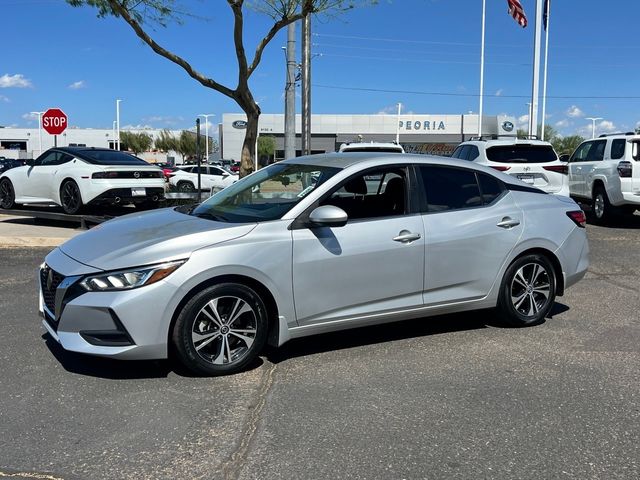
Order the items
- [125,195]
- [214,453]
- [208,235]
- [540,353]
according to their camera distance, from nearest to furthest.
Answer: [214,453]
[208,235]
[540,353]
[125,195]

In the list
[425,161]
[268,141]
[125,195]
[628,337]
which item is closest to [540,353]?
[628,337]

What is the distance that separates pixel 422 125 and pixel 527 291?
67450 mm

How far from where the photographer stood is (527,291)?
18.5 feet

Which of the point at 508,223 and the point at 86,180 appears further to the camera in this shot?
the point at 86,180

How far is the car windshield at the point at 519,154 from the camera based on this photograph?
37.9ft

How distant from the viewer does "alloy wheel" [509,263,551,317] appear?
5582mm

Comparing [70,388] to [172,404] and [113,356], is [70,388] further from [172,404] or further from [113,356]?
[172,404]

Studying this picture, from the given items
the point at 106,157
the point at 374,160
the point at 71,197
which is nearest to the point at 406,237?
the point at 374,160

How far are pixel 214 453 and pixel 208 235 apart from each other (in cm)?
155

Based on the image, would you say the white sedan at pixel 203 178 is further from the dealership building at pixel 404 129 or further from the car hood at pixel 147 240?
the dealership building at pixel 404 129

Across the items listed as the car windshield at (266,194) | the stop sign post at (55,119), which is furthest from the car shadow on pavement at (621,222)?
the stop sign post at (55,119)

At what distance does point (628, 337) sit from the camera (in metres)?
5.47

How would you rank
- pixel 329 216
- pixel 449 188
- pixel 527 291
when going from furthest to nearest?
pixel 527 291, pixel 449 188, pixel 329 216

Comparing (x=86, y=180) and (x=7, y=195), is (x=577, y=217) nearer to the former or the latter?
(x=86, y=180)
